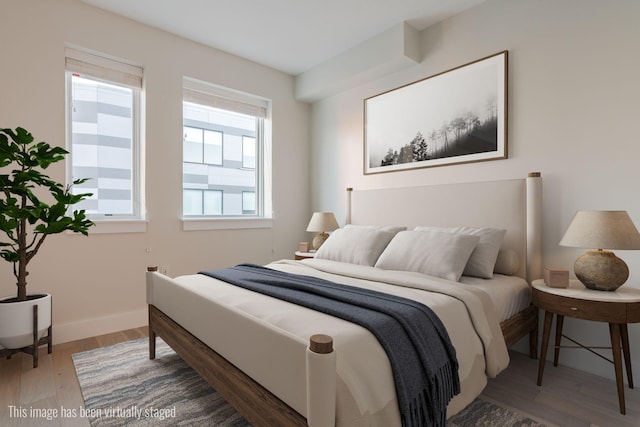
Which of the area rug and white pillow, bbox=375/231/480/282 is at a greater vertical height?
white pillow, bbox=375/231/480/282


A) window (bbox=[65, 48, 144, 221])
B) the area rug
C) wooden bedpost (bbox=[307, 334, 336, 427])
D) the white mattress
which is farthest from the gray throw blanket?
window (bbox=[65, 48, 144, 221])

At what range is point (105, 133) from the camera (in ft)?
10.1

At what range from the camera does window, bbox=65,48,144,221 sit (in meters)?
2.93

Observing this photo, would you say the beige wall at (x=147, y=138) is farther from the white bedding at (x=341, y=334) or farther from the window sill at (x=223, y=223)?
the white bedding at (x=341, y=334)

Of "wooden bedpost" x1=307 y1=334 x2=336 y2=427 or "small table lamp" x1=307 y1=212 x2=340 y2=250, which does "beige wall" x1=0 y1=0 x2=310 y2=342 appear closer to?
"small table lamp" x1=307 y1=212 x2=340 y2=250

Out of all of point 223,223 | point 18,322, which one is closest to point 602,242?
point 223,223

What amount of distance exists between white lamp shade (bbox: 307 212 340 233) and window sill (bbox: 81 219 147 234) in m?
1.66

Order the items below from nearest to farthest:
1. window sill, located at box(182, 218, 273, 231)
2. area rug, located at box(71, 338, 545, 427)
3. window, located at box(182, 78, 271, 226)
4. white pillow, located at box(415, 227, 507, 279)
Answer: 1. area rug, located at box(71, 338, 545, 427)
2. white pillow, located at box(415, 227, 507, 279)
3. window sill, located at box(182, 218, 273, 231)
4. window, located at box(182, 78, 271, 226)

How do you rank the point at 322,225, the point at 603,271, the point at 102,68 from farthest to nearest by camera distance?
the point at 322,225 < the point at 102,68 < the point at 603,271

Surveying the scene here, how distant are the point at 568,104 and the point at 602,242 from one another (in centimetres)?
108

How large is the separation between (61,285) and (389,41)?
359 cm

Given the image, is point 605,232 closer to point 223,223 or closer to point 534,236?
point 534,236

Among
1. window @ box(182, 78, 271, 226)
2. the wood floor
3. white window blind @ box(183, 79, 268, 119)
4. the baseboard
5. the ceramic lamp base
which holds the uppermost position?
white window blind @ box(183, 79, 268, 119)

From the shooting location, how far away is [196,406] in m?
1.83
